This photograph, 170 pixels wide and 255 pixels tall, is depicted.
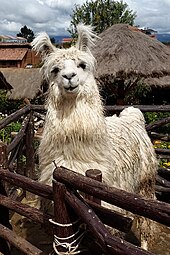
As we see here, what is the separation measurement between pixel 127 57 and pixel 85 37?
776 centimetres

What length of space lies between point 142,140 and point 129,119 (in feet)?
1.01

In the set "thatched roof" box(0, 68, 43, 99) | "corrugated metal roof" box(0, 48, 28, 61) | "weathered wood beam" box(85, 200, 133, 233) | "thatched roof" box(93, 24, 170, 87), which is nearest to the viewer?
"weathered wood beam" box(85, 200, 133, 233)

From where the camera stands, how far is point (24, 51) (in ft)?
101

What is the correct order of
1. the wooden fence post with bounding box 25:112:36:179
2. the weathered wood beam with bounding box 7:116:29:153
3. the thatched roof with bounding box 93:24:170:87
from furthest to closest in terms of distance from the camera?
the thatched roof with bounding box 93:24:170:87 < the wooden fence post with bounding box 25:112:36:179 < the weathered wood beam with bounding box 7:116:29:153

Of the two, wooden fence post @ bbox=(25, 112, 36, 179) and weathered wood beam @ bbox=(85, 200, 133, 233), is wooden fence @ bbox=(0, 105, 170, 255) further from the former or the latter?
wooden fence post @ bbox=(25, 112, 36, 179)

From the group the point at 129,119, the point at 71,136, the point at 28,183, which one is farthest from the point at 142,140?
the point at 28,183

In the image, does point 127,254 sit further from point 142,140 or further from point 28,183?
point 142,140

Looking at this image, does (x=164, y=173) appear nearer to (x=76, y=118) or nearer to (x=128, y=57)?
(x=76, y=118)

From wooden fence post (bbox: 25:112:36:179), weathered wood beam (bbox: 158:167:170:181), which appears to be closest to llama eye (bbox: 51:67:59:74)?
wooden fence post (bbox: 25:112:36:179)

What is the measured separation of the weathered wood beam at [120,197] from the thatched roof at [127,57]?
8.71m

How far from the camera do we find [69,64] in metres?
3.05

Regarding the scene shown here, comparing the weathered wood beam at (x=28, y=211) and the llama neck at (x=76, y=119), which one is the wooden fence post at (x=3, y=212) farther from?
the llama neck at (x=76, y=119)

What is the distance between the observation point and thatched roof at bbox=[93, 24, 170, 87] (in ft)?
35.1

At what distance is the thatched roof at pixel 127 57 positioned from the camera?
10701 mm
